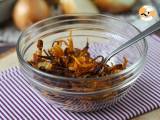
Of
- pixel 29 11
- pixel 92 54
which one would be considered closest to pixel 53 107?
pixel 92 54

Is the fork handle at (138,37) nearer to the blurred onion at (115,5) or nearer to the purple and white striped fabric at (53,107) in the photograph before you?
the purple and white striped fabric at (53,107)

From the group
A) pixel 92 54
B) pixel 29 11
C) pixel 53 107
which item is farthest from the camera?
pixel 29 11

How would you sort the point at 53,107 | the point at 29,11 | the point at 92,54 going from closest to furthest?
the point at 53,107, the point at 92,54, the point at 29,11

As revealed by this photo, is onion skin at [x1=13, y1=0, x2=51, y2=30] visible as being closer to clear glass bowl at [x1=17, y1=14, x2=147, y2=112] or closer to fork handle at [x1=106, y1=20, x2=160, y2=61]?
clear glass bowl at [x1=17, y1=14, x2=147, y2=112]

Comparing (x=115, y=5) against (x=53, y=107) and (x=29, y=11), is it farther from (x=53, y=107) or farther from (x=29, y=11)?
(x=53, y=107)

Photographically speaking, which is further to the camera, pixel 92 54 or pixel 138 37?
pixel 92 54

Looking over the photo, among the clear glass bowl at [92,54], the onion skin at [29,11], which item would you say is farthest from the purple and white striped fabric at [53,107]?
the onion skin at [29,11]

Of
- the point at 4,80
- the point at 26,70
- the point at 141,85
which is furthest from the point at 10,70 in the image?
the point at 141,85
